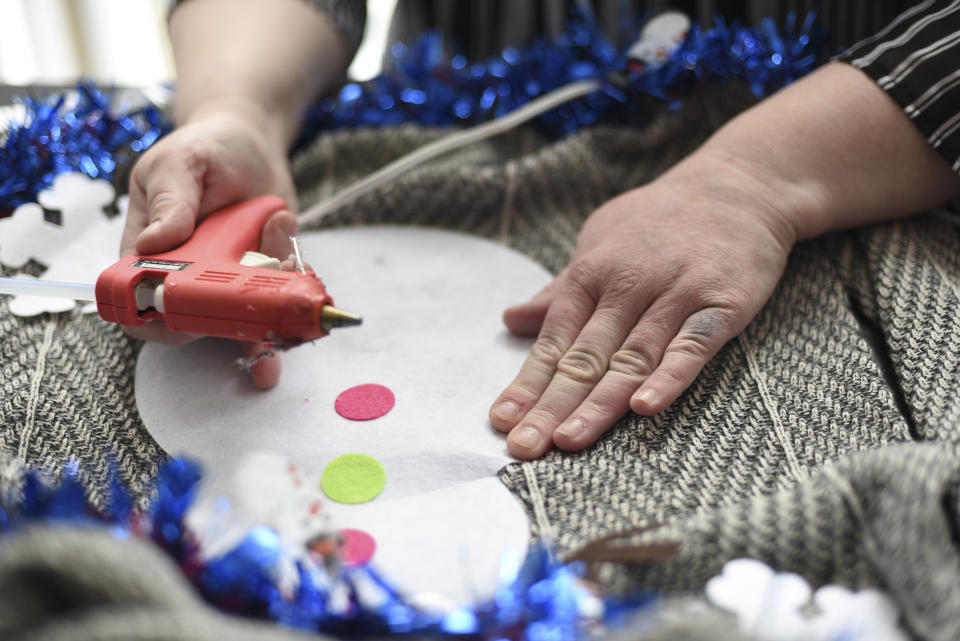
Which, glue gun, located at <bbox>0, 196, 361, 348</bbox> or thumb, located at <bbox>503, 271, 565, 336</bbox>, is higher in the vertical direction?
glue gun, located at <bbox>0, 196, 361, 348</bbox>

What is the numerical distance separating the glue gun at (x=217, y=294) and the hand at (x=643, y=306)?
166mm

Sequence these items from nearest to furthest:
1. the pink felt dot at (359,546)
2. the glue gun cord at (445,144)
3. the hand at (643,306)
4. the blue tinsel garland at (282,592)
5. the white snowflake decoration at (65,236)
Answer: the blue tinsel garland at (282,592)
the pink felt dot at (359,546)
the hand at (643,306)
the white snowflake decoration at (65,236)
the glue gun cord at (445,144)

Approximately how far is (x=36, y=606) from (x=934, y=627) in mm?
386

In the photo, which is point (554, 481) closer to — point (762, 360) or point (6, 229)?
point (762, 360)

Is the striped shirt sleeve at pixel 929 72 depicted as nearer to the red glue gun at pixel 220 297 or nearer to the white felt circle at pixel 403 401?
the white felt circle at pixel 403 401

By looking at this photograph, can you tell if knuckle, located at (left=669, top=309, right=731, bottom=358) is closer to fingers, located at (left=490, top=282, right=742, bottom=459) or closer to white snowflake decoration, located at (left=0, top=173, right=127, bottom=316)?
fingers, located at (left=490, top=282, right=742, bottom=459)

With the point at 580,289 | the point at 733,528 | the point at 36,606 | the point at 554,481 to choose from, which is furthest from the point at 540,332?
the point at 36,606

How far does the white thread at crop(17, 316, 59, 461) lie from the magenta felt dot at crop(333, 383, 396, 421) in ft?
0.67

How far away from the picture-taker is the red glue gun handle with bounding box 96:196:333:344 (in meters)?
0.47

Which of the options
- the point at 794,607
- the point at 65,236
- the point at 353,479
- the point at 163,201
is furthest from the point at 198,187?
the point at 794,607

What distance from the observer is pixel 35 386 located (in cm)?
58

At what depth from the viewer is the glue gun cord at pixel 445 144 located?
781mm

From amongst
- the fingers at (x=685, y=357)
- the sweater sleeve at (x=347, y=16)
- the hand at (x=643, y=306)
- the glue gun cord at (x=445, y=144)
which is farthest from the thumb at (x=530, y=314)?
the sweater sleeve at (x=347, y=16)

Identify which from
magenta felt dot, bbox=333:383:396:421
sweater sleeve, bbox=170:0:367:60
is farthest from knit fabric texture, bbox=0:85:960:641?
sweater sleeve, bbox=170:0:367:60
